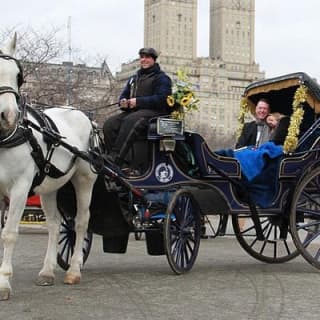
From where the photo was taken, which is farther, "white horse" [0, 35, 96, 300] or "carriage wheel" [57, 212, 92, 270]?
"carriage wheel" [57, 212, 92, 270]

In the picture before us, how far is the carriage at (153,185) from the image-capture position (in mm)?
7328

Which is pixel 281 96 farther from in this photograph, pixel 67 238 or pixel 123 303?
pixel 123 303

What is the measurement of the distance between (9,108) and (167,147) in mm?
2694

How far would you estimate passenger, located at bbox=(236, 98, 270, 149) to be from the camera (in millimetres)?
10195

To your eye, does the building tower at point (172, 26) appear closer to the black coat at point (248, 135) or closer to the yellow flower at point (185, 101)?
the black coat at point (248, 135)

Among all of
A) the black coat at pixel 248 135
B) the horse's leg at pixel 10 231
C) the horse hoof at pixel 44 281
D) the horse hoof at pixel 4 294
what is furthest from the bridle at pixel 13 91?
the black coat at pixel 248 135

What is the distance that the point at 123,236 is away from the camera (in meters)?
9.01

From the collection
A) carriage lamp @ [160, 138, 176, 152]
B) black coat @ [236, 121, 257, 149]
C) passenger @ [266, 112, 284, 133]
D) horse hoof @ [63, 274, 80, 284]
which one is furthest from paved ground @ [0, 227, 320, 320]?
passenger @ [266, 112, 284, 133]

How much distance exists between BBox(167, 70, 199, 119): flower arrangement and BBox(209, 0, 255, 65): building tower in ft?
288

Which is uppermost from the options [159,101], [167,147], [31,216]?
[159,101]

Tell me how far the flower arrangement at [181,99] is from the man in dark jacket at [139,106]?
0.26ft

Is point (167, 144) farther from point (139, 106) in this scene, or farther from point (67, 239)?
point (67, 239)

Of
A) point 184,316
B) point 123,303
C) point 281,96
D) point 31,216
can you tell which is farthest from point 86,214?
point 31,216

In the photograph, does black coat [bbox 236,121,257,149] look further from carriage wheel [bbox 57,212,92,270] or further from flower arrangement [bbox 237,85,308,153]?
carriage wheel [bbox 57,212,92,270]
